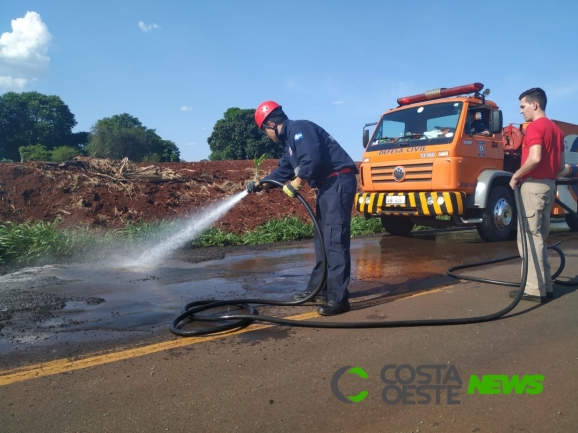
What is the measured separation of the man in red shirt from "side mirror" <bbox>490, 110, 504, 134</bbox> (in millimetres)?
4339

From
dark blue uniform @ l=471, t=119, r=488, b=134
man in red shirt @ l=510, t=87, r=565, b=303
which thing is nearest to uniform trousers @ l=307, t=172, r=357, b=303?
man in red shirt @ l=510, t=87, r=565, b=303

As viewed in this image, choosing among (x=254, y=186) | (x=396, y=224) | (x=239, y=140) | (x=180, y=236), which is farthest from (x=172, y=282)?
(x=239, y=140)

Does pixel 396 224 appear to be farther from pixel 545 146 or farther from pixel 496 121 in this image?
pixel 545 146

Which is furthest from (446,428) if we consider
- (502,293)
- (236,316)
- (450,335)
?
(502,293)

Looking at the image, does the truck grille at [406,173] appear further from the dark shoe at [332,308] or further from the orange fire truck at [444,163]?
the dark shoe at [332,308]

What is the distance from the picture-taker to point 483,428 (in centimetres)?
253

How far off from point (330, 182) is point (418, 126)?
5660mm

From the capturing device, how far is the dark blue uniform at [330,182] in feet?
14.6

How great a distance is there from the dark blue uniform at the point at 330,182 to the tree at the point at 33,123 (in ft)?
154

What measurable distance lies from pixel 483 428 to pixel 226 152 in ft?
137

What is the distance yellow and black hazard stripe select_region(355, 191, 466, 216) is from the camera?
8.76m

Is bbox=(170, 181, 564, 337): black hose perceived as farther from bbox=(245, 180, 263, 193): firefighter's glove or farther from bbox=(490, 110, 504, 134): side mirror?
bbox=(490, 110, 504, 134): side mirror

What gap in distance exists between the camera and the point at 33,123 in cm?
4794

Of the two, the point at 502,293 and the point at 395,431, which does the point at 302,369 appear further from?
the point at 502,293
